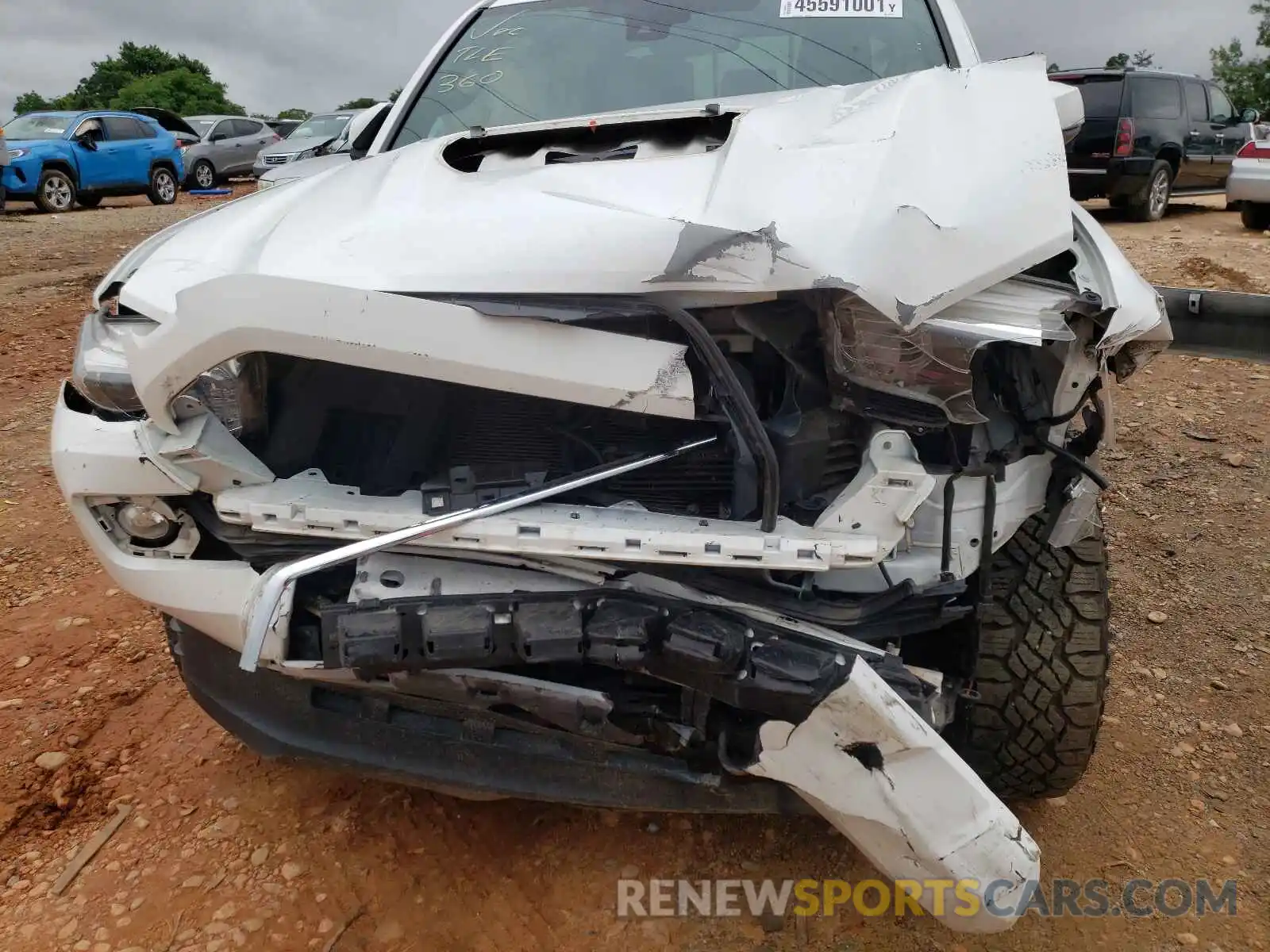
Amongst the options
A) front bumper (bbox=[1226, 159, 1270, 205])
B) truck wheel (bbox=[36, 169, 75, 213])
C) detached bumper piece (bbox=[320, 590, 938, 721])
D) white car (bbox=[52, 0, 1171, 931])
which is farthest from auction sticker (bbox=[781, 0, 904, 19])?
truck wheel (bbox=[36, 169, 75, 213])

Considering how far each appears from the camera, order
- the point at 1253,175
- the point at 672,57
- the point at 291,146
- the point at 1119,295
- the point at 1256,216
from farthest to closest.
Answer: the point at 291,146, the point at 1256,216, the point at 1253,175, the point at 672,57, the point at 1119,295

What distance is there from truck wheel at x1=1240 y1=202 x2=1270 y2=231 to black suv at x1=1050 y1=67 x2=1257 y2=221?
87cm

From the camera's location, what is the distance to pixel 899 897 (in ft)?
6.80

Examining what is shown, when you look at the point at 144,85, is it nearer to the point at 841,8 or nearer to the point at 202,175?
the point at 202,175

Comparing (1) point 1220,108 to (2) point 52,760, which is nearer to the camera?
(2) point 52,760

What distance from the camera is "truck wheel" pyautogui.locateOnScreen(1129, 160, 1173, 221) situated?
1022 centimetres

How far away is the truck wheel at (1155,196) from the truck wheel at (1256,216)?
0.83 m

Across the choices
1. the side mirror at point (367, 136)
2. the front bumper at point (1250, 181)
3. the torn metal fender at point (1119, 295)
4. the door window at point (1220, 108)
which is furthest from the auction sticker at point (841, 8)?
the door window at point (1220, 108)

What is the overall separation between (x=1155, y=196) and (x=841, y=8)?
30.8 feet

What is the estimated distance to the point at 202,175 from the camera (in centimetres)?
1619

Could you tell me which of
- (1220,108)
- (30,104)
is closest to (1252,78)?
(1220,108)

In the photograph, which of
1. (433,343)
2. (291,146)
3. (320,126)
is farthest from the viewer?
(320,126)

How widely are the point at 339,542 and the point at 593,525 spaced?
1.66ft

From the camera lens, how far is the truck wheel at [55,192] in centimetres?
1268
